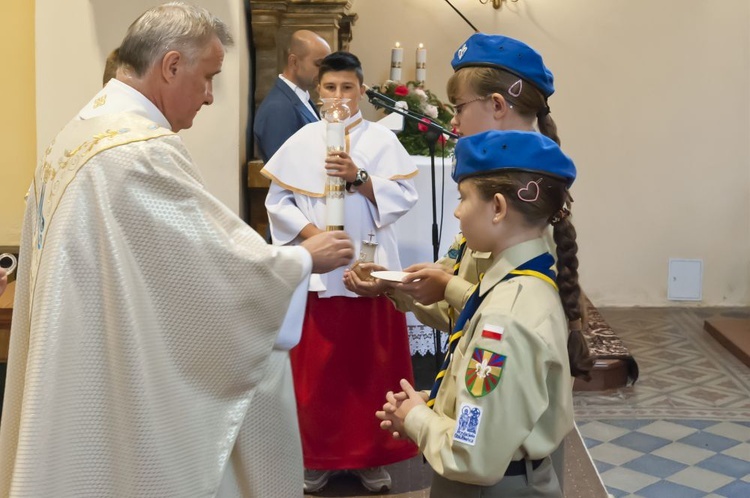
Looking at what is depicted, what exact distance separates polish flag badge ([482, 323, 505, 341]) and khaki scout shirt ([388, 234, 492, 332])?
38 cm

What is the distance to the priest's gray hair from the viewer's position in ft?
8.02

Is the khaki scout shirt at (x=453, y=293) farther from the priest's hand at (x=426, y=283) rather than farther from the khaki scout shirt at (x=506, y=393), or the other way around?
the khaki scout shirt at (x=506, y=393)

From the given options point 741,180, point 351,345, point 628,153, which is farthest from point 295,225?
point 741,180

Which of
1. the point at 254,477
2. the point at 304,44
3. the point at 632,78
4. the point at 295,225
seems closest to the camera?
the point at 254,477

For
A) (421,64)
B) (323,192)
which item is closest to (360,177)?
(323,192)

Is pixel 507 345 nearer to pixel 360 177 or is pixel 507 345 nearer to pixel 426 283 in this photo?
pixel 426 283

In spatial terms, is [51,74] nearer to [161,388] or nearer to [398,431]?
[161,388]

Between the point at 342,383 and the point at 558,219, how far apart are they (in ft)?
6.18

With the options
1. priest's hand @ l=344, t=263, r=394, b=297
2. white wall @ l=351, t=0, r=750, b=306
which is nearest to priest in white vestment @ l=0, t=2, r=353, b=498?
priest's hand @ l=344, t=263, r=394, b=297

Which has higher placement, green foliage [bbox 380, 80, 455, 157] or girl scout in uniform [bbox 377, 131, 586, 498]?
green foliage [bbox 380, 80, 455, 157]

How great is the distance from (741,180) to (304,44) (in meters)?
4.09

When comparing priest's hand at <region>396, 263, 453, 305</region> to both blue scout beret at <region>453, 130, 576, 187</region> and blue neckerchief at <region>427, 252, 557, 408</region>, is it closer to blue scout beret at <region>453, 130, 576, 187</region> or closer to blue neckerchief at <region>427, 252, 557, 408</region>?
blue neckerchief at <region>427, 252, 557, 408</region>

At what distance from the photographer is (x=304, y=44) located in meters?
5.16

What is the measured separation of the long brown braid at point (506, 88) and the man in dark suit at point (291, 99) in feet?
8.17
